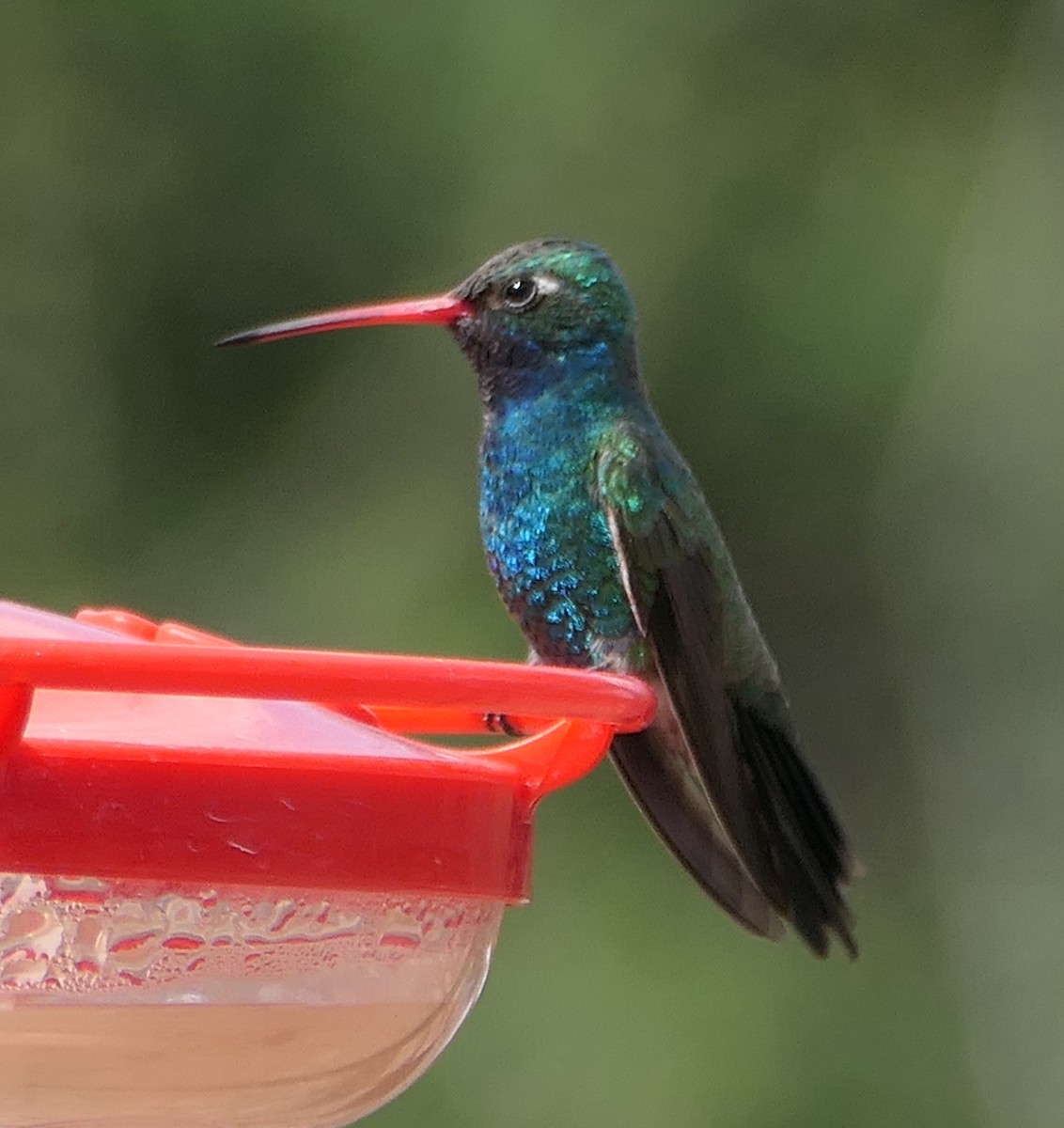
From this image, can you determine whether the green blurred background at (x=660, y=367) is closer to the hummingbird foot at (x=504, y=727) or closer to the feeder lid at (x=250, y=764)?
the hummingbird foot at (x=504, y=727)

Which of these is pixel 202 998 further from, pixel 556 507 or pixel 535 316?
pixel 535 316

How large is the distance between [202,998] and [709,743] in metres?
1.20

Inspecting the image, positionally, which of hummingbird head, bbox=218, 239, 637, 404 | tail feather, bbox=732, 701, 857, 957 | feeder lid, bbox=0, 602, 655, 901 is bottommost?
tail feather, bbox=732, 701, 857, 957

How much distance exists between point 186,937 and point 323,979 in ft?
0.39

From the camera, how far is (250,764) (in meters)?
1.54

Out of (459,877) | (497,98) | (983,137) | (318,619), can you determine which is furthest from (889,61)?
(459,877)

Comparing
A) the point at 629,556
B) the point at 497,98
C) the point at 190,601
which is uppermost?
the point at 629,556

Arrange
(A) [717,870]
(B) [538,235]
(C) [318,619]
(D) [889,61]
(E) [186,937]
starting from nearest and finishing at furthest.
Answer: (E) [186,937] → (A) [717,870] → (C) [318,619] → (B) [538,235] → (D) [889,61]

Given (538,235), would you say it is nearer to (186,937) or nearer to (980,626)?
(980,626)

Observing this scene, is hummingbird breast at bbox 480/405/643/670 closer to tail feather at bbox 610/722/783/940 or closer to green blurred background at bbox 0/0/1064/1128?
tail feather at bbox 610/722/783/940

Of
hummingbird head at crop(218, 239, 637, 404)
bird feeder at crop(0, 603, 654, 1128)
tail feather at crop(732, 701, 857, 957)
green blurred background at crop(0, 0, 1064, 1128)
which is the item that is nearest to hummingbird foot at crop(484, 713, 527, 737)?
tail feather at crop(732, 701, 857, 957)

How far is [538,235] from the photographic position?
733 cm

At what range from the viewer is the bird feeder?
Answer: 147 cm

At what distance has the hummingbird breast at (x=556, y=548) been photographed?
318 centimetres
